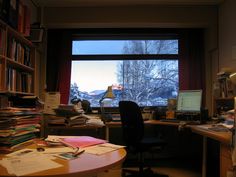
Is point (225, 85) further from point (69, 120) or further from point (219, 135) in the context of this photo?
point (69, 120)

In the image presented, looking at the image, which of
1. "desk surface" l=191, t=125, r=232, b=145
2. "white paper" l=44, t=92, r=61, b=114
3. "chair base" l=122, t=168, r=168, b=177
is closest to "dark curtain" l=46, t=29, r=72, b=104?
"white paper" l=44, t=92, r=61, b=114

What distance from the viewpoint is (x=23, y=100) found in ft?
5.41

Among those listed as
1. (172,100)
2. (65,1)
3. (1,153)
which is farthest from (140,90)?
(1,153)

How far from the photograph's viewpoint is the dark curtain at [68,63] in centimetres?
425

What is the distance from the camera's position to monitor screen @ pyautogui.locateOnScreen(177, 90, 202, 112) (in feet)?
11.5

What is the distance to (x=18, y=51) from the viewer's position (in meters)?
3.12

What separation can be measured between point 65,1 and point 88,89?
1.43 m

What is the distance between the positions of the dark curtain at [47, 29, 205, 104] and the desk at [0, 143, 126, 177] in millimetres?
3196

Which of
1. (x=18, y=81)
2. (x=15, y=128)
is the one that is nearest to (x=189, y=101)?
(x=18, y=81)

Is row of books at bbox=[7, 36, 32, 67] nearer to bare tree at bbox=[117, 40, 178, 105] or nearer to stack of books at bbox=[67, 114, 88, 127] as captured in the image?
stack of books at bbox=[67, 114, 88, 127]

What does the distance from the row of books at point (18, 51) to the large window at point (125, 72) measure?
3.47 ft

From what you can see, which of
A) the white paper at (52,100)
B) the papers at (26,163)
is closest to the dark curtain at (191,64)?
the white paper at (52,100)

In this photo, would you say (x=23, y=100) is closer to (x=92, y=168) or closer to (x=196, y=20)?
(x=92, y=168)

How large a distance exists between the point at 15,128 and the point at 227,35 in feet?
11.1
